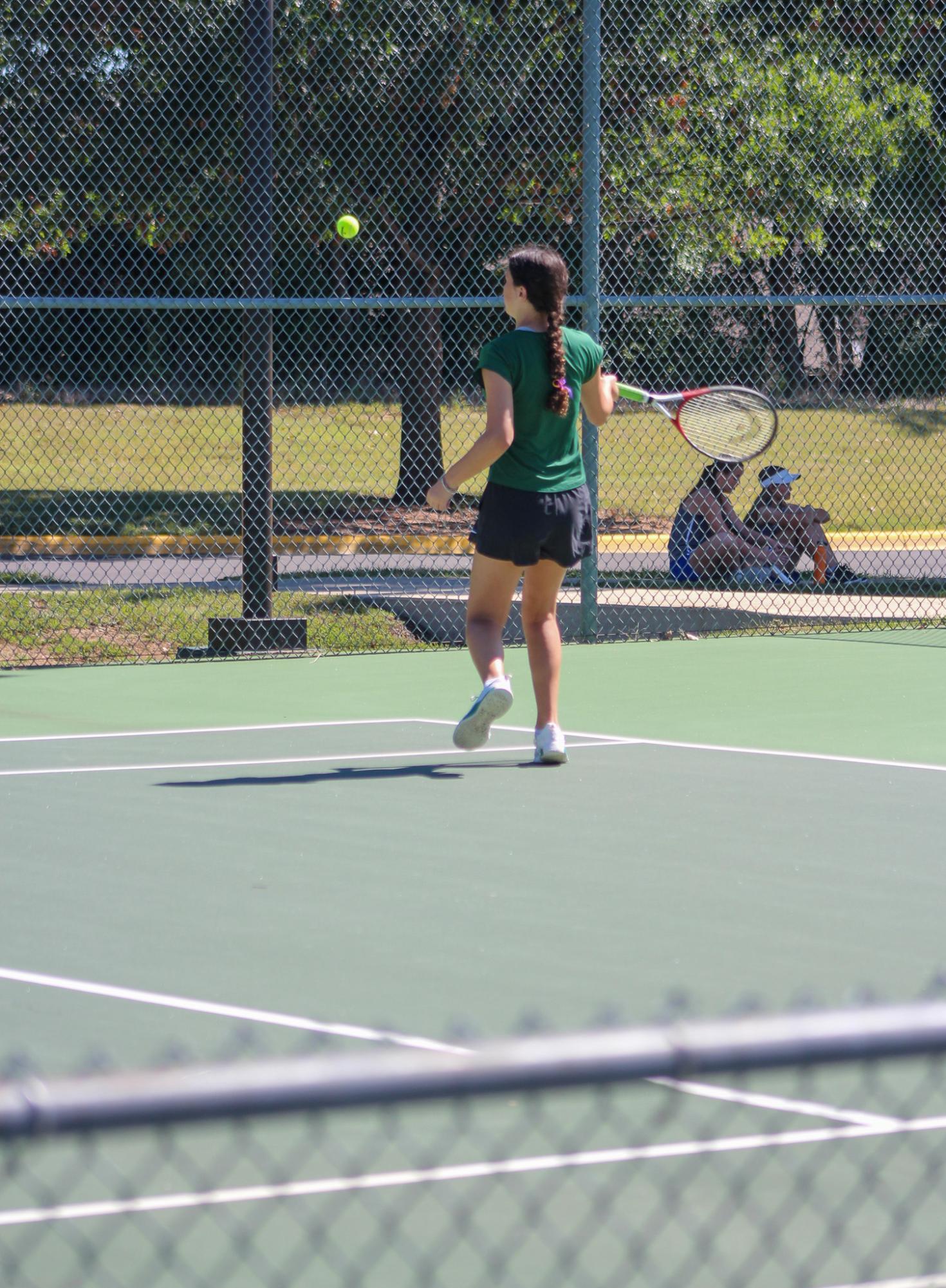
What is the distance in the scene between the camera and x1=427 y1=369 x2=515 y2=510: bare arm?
24.4ft

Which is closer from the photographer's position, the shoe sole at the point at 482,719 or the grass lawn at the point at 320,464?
the shoe sole at the point at 482,719

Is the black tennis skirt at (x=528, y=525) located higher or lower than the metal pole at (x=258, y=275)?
lower

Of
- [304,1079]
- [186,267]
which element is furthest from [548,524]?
[186,267]

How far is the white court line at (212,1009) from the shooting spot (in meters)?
4.51

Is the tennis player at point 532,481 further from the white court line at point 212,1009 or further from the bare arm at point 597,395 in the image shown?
the white court line at point 212,1009

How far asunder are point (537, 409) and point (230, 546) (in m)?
9.24

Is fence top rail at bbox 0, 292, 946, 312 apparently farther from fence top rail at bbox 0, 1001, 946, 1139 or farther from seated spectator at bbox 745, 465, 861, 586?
fence top rail at bbox 0, 1001, 946, 1139

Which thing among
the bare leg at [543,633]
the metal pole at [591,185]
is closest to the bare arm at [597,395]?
the bare leg at [543,633]

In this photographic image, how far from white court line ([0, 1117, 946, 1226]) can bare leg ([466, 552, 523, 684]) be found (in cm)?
406

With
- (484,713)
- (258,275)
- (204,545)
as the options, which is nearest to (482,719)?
(484,713)

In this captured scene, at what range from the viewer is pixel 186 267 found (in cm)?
1842

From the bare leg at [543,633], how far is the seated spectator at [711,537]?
5.58 meters

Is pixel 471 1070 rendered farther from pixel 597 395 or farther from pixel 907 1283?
pixel 597 395

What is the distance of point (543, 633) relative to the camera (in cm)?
794
